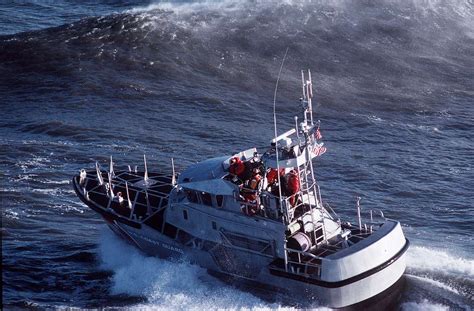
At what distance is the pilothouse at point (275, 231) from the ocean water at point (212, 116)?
996 millimetres

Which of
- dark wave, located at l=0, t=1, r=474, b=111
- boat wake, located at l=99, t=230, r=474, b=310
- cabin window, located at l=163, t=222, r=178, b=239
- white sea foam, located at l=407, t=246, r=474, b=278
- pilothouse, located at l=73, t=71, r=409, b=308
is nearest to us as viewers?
pilothouse, located at l=73, t=71, r=409, b=308

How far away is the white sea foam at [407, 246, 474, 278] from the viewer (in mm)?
33719

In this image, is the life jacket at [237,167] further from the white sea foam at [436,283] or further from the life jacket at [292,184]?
the white sea foam at [436,283]

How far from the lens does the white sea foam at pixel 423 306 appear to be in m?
31.6

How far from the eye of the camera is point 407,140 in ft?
157

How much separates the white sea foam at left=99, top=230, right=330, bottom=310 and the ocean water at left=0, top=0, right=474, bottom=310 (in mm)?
66

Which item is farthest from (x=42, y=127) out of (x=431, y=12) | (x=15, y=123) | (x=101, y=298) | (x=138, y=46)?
(x=431, y=12)

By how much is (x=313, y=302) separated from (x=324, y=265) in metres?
1.64

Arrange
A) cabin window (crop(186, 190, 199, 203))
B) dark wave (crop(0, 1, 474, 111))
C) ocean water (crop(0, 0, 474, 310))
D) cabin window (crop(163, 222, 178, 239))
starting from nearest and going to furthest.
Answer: cabin window (crop(186, 190, 199, 203))
cabin window (crop(163, 222, 178, 239))
ocean water (crop(0, 0, 474, 310))
dark wave (crop(0, 1, 474, 111))

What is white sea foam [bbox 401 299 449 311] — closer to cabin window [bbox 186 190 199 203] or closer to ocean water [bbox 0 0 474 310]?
ocean water [bbox 0 0 474 310]

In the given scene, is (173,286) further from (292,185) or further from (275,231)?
(292,185)

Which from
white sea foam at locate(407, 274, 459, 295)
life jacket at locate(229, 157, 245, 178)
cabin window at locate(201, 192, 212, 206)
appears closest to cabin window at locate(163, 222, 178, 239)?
cabin window at locate(201, 192, 212, 206)

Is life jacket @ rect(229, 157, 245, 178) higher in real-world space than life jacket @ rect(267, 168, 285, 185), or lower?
higher

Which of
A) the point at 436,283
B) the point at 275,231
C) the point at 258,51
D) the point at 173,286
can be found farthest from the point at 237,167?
the point at 258,51
